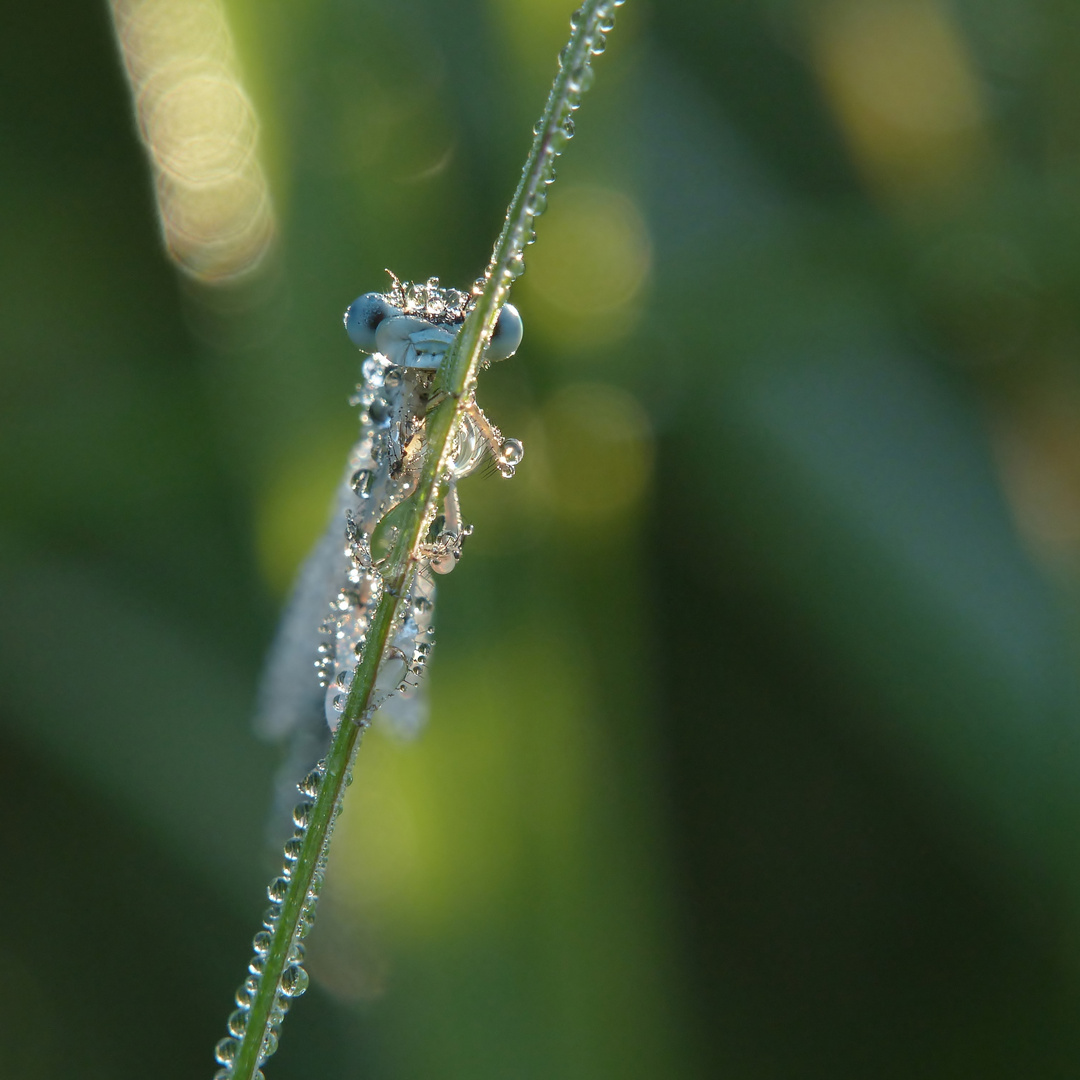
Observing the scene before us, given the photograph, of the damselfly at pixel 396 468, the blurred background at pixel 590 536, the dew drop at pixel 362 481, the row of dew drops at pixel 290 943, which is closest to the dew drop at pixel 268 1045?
the row of dew drops at pixel 290 943

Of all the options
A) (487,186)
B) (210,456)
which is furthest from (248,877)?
(487,186)

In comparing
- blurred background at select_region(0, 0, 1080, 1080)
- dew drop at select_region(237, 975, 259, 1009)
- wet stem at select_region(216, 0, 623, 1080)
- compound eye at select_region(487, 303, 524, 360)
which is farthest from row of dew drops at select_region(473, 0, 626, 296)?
blurred background at select_region(0, 0, 1080, 1080)

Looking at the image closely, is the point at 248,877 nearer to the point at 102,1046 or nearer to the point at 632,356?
the point at 102,1046

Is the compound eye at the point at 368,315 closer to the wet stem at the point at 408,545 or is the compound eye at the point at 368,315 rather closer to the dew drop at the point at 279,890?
the wet stem at the point at 408,545

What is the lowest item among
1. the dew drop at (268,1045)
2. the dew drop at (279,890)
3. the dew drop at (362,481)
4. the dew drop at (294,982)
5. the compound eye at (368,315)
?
the dew drop at (268,1045)

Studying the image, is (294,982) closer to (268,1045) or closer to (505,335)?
(268,1045)

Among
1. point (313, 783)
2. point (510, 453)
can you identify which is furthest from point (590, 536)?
point (313, 783)
